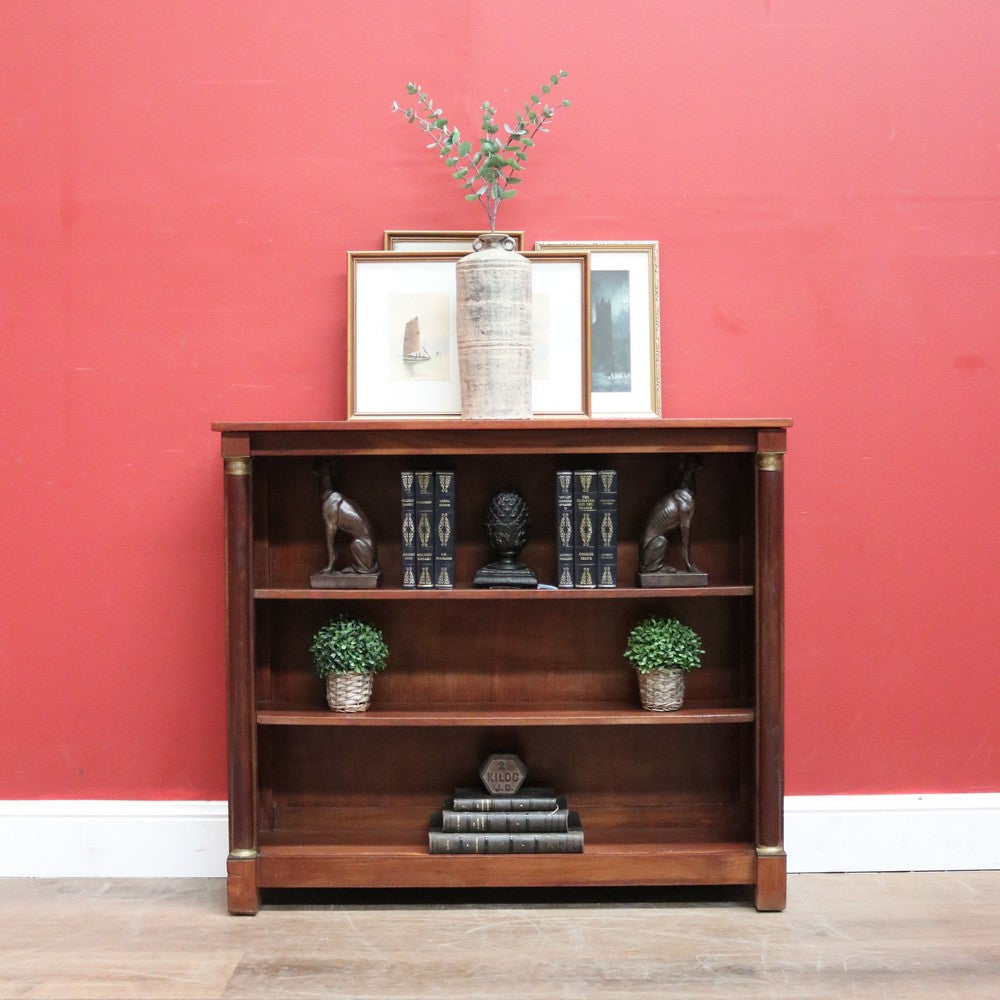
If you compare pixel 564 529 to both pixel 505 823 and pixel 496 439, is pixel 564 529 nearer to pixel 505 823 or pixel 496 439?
pixel 496 439

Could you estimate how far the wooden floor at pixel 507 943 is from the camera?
2.21 meters

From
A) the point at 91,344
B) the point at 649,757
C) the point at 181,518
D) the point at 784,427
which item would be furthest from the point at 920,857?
the point at 91,344

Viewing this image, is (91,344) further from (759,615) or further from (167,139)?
(759,615)

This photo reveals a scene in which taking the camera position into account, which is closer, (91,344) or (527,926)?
(527,926)

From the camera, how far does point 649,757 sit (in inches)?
113

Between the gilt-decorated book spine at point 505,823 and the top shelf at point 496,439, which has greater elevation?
the top shelf at point 496,439

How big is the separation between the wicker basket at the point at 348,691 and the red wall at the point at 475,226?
400 mm

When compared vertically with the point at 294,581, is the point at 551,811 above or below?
below

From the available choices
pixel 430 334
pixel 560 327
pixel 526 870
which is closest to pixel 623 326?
pixel 560 327

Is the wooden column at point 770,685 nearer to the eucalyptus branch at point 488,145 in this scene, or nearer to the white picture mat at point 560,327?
the white picture mat at point 560,327

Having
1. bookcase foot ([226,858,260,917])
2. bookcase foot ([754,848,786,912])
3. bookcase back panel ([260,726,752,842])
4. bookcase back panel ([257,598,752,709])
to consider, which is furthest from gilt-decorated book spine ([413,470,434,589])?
bookcase foot ([754,848,786,912])

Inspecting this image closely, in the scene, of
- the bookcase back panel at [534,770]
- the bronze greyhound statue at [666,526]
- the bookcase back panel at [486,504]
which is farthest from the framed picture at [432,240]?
the bookcase back panel at [534,770]

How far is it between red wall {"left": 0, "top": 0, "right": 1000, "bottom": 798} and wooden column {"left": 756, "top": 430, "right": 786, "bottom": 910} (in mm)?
337

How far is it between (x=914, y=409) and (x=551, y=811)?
142cm
